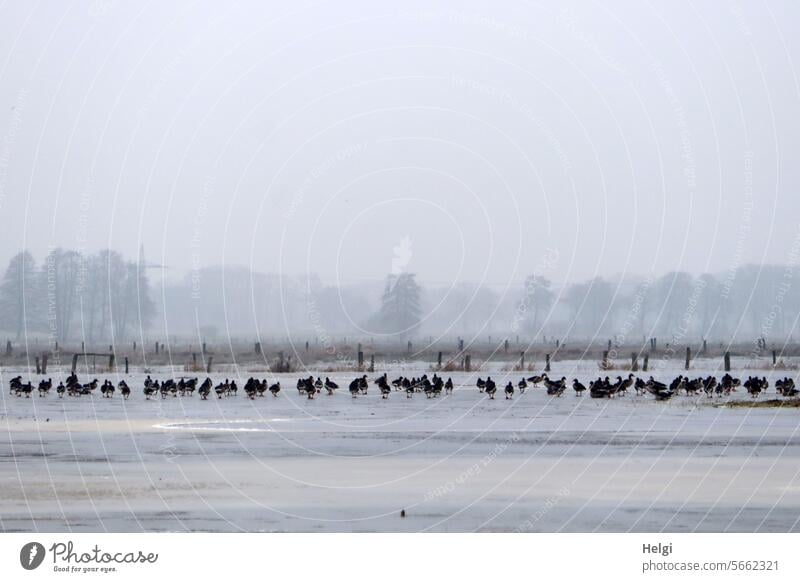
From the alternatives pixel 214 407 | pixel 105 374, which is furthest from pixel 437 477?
pixel 105 374

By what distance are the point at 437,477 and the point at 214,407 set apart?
11.9 metres

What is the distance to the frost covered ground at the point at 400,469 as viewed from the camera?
1406 centimetres

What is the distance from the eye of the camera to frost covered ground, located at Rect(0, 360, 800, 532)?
46.1 feet

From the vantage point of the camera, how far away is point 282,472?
55.4 feet

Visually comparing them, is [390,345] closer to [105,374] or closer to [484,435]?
[105,374]
